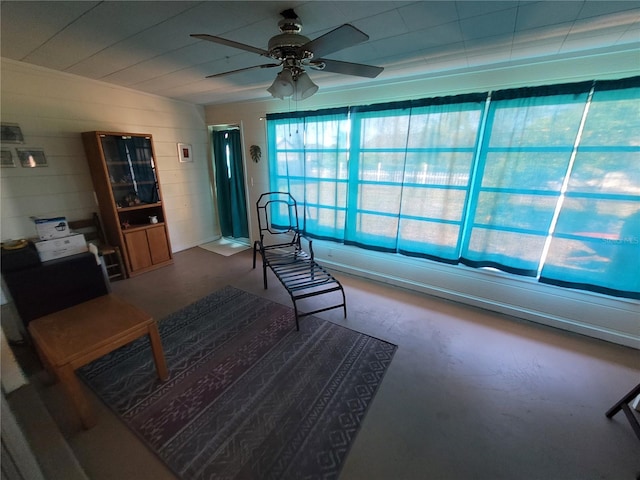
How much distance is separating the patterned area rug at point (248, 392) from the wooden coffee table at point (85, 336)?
0.78 feet

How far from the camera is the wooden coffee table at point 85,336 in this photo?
143 cm

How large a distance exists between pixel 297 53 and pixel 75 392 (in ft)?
7.25

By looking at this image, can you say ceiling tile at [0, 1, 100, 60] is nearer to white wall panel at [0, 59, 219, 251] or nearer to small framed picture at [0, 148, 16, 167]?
white wall panel at [0, 59, 219, 251]

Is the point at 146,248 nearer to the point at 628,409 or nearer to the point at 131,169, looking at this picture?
the point at 131,169

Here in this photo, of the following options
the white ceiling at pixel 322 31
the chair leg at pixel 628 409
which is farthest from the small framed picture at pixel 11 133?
the chair leg at pixel 628 409

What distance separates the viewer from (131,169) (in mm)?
3311

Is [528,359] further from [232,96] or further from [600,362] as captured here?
[232,96]

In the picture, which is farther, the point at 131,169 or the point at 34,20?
the point at 131,169

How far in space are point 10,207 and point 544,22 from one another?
4.67 meters

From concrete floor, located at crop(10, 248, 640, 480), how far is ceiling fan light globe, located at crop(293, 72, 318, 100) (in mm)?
1763

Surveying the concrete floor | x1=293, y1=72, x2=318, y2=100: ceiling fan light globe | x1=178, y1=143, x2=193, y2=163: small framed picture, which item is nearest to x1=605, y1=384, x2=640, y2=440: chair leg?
the concrete floor

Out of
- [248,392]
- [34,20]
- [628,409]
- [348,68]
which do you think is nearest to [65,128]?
[34,20]

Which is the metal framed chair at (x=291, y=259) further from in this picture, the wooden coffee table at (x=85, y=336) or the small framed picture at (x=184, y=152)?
the small framed picture at (x=184, y=152)

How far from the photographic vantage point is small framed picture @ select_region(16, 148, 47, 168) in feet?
8.62
